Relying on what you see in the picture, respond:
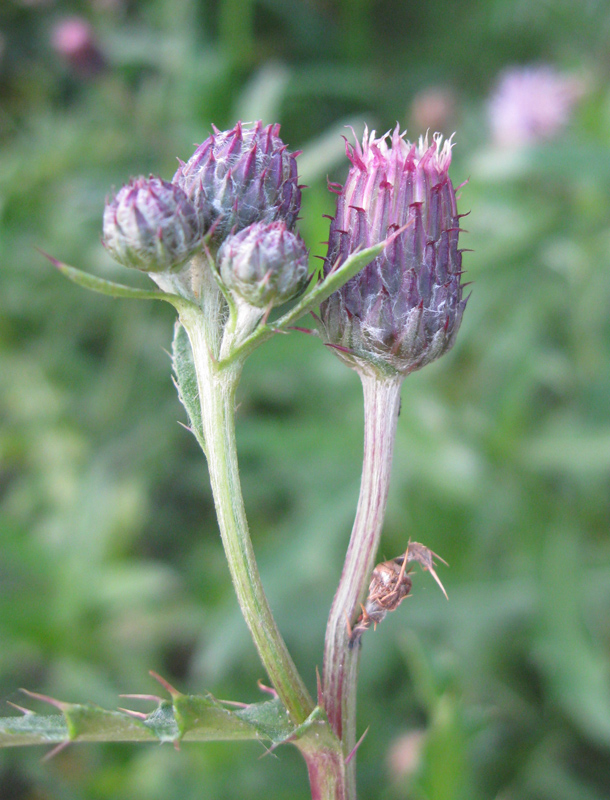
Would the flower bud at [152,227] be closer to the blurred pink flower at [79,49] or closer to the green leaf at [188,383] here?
the green leaf at [188,383]

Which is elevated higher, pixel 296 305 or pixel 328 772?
pixel 296 305

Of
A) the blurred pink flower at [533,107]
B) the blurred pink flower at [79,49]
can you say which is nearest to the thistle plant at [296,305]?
the blurred pink flower at [533,107]

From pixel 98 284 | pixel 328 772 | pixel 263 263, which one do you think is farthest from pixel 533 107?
pixel 328 772

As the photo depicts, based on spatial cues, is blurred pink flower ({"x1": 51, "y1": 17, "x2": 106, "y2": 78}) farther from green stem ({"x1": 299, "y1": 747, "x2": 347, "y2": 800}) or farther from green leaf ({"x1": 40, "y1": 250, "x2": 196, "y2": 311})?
green stem ({"x1": 299, "y1": 747, "x2": 347, "y2": 800})

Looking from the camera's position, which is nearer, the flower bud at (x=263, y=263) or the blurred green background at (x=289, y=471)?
the flower bud at (x=263, y=263)

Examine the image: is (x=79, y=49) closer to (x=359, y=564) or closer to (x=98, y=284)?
(x=98, y=284)

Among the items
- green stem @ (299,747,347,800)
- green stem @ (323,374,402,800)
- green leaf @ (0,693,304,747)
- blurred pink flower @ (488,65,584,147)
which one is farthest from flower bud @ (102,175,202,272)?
blurred pink flower @ (488,65,584,147)
